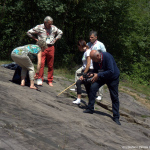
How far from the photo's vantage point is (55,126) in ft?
15.4

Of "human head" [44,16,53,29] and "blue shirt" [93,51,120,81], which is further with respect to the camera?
"human head" [44,16,53,29]

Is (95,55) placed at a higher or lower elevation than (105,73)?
higher

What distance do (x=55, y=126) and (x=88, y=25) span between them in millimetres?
13577

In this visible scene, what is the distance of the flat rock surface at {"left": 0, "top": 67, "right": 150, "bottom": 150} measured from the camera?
393 cm

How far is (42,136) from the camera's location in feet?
13.5

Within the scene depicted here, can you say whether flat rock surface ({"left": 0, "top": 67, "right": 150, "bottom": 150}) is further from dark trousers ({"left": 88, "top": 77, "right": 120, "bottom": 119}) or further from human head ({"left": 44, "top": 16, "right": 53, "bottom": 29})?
human head ({"left": 44, "top": 16, "right": 53, "bottom": 29})

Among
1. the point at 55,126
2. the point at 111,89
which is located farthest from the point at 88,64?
the point at 55,126

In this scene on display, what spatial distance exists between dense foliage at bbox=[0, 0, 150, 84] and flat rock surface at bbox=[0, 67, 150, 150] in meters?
8.26

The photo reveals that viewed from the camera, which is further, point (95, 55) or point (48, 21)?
point (48, 21)

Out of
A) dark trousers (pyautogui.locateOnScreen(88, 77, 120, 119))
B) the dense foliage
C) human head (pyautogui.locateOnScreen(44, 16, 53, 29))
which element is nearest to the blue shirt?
dark trousers (pyautogui.locateOnScreen(88, 77, 120, 119))

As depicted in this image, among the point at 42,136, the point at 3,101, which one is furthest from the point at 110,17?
the point at 42,136

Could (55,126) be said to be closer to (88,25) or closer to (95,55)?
(95,55)

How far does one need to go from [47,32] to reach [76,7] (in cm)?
762

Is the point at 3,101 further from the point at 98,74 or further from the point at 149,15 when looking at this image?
the point at 149,15
